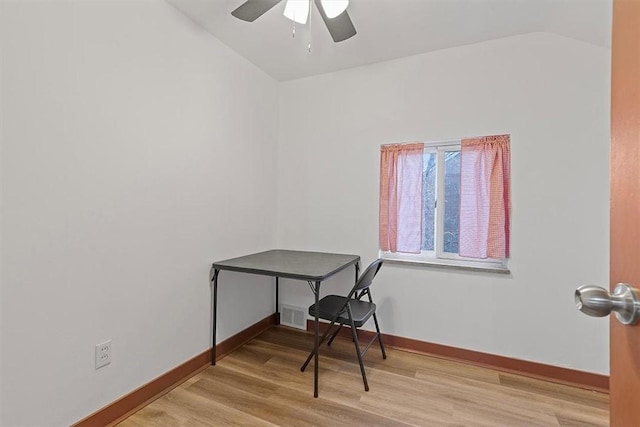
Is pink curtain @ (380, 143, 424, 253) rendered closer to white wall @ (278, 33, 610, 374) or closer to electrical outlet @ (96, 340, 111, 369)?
white wall @ (278, 33, 610, 374)

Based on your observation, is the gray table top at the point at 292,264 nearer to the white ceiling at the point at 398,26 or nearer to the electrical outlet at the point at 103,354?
the electrical outlet at the point at 103,354

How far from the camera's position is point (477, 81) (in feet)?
7.44

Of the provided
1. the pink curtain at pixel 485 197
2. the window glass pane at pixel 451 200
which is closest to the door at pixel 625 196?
the pink curtain at pixel 485 197

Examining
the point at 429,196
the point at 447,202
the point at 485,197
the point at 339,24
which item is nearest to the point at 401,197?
the point at 429,196

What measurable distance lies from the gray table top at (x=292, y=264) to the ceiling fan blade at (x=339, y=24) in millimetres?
1472

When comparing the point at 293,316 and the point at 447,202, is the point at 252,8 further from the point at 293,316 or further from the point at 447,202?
the point at 293,316

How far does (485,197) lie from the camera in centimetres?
223

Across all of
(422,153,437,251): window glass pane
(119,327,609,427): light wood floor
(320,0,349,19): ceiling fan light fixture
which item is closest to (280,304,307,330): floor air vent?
(119,327,609,427): light wood floor

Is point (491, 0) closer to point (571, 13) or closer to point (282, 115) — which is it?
point (571, 13)

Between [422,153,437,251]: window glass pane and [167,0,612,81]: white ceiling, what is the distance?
2.94 ft

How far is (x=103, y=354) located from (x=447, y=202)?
2495mm

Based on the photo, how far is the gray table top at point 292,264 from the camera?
200 cm

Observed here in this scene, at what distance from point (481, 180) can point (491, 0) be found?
114 cm

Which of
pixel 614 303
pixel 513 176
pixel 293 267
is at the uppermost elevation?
pixel 513 176
